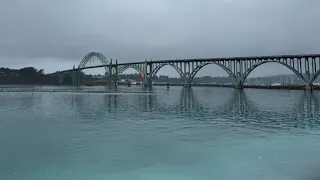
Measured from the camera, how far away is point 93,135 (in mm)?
18172

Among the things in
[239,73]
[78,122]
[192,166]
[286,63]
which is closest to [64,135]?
[78,122]

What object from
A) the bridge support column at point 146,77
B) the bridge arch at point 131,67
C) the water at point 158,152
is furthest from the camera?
the bridge arch at point 131,67

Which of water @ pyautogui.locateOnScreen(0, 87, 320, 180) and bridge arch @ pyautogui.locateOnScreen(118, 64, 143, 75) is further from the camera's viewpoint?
bridge arch @ pyautogui.locateOnScreen(118, 64, 143, 75)

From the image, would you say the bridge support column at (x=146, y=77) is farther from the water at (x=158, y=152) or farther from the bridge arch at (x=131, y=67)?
the water at (x=158, y=152)

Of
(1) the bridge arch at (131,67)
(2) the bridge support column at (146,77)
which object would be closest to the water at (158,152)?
(2) the bridge support column at (146,77)

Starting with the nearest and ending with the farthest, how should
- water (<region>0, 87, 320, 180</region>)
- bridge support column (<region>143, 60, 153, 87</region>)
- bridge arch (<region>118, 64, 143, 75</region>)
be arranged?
1. water (<region>0, 87, 320, 180</region>)
2. bridge support column (<region>143, 60, 153, 87</region>)
3. bridge arch (<region>118, 64, 143, 75</region>)

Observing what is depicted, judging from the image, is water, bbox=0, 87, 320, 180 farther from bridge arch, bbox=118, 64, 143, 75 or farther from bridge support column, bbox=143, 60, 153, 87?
bridge arch, bbox=118, 64, 143, 75

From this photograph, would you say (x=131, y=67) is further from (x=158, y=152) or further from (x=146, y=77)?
(x=158, y=152)

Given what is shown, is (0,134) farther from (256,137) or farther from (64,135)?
(256,137)

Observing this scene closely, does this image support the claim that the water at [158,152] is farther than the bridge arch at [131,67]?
No

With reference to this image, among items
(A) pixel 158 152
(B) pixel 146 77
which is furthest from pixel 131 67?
(A) pixel 158 152

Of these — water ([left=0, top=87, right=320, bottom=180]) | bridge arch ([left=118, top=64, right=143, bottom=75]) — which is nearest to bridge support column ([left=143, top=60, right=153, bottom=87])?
bridge arch ([left=118, top=64, right=143, bottom=75])

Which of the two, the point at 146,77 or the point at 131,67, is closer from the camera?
the point at 146,77

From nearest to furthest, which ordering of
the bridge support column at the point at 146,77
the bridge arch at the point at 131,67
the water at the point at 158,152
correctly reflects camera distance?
the water at the point at 158,152 → the bridge support column at the point at 146,77 → the bridge arch at the point at 131,67
